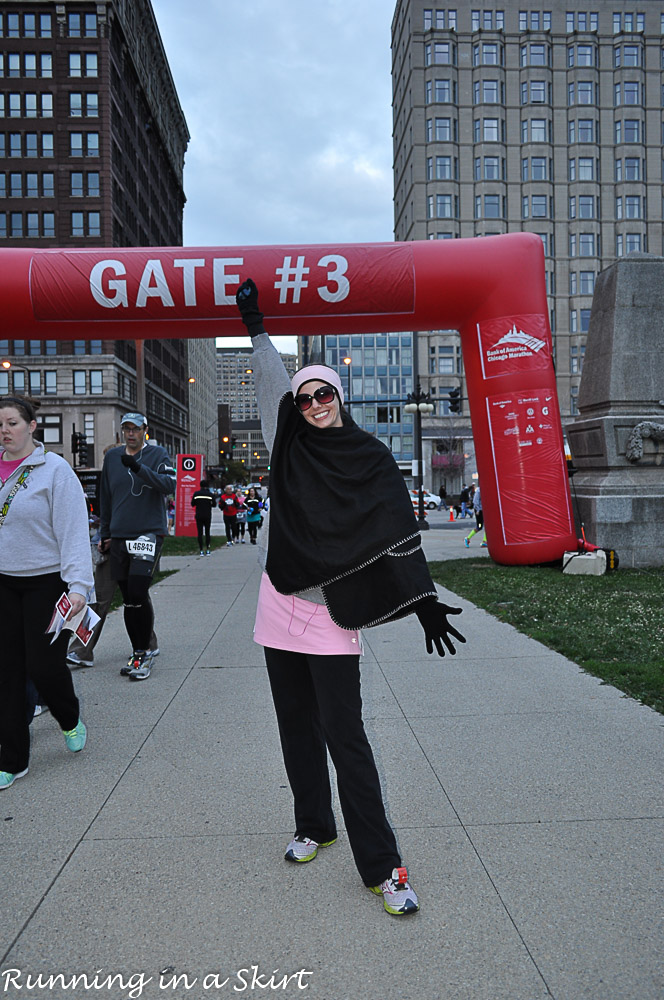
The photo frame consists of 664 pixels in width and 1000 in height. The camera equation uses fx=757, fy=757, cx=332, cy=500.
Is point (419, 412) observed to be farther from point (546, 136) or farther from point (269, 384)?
point (546, 136)

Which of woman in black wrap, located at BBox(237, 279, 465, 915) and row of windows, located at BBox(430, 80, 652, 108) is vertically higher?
row of windows, located at BBox(430, 80, 652, 108)

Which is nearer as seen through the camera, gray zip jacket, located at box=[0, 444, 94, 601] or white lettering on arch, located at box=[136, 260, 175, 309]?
gray zip jacket, located at box=[0, 444, 94, 601]

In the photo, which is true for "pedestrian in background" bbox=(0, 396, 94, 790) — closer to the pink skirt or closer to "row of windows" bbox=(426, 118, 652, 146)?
the pink skirt

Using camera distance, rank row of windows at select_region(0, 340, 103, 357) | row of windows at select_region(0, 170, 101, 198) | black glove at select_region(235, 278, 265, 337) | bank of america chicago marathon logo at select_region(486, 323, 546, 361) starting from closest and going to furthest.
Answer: black glove at select_region(235, 278, 265, 337), bank of america chicago marathon logo at select_region(486, 323, 546, 361), row of windows at select_region(0, 170, 101, 198), row of windows at select_region(0, 340, 103, 357)

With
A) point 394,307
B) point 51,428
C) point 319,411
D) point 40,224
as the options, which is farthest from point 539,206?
point 319,411

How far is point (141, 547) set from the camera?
5.80m

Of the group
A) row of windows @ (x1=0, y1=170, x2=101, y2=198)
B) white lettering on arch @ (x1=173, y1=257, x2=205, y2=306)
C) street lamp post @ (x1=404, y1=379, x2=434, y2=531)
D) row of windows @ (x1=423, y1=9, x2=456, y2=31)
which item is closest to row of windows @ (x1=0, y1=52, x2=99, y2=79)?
row of windows @ (x1=0, y1=170, x2=101, y2=198)

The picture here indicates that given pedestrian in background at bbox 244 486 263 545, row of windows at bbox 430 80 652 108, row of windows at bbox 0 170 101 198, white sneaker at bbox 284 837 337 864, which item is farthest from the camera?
row of windows at bbox 430 80 652 108

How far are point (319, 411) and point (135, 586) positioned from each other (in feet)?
11.4

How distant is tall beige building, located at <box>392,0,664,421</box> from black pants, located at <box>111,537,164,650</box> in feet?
205

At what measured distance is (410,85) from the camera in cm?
6794

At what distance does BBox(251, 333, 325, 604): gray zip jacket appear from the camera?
10.0 feet

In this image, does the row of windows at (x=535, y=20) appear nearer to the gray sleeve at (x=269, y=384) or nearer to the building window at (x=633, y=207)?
the building window at (x=633, y=207)

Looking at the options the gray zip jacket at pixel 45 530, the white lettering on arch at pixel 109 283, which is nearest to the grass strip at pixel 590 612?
the gray zip jacket at pixel 45 530
